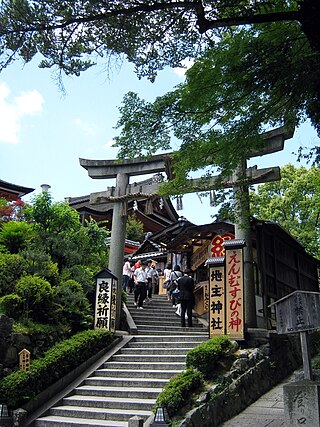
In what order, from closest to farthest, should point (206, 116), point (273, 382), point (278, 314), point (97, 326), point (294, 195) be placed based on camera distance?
point (278, 314) < point (206, 116) < point (273, 382) < point (97, 326) < point (294, 195)

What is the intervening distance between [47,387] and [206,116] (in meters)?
7.27

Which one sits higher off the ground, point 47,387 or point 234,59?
point 234,59

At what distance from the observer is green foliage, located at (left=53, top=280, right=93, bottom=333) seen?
A: 12602 mm

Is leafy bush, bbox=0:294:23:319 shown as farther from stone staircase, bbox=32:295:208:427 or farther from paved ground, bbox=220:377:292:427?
paved ground, bbox=220:377:292:427

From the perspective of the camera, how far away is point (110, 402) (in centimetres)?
962

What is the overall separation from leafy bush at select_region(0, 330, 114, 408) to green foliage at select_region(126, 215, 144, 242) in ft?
69.6

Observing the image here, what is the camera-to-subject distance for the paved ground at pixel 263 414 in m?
8.42

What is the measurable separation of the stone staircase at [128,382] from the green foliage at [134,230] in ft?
63.9

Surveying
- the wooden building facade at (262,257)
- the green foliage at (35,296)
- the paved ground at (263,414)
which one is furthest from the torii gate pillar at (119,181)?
the paved ground at (263,414)

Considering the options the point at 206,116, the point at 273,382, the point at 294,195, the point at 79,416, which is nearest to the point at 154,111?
the point at 206,116

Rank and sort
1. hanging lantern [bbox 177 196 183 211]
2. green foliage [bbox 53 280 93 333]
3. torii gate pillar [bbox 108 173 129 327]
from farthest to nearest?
torii gate pillar [bbox 108 173 129 327], green foliage [bbox 53 280 93 333], hanging lantern [bbox 177 196 183 211]

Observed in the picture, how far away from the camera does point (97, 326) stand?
524 inches

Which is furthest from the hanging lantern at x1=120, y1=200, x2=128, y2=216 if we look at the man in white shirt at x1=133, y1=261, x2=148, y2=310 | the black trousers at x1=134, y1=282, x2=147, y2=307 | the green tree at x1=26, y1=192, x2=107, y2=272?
the black trousers at x1=134, y1=282, x2=147, y2=307

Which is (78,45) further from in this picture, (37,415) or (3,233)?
(3,233)
